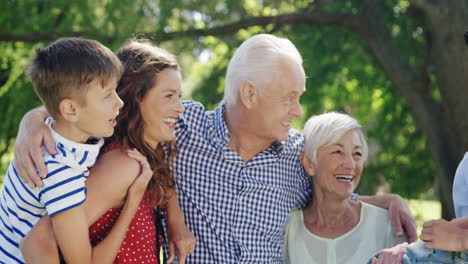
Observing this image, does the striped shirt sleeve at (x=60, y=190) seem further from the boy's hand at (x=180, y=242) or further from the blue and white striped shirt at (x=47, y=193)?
the boy's hand at (x=180, y=242)

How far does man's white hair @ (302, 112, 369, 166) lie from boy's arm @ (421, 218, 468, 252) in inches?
35.7

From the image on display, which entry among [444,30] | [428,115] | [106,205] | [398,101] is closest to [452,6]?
[444,30]

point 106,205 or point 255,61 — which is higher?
point 255,61

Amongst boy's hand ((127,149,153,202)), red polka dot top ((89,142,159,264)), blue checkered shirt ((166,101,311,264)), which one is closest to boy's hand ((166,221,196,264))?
red polka dot top ((89,142,159,264))

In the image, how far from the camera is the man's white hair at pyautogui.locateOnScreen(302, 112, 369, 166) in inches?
109

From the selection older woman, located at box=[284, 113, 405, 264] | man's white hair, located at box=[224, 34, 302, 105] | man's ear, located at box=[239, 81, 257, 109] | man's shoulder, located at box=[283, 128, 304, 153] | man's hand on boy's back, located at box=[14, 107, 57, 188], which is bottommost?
older woman, located at box=[284, 113, 405, 264]

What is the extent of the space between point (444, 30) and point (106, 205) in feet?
12.3

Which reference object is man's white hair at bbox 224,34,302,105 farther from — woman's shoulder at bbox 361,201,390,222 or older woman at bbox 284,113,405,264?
woman's shoulder at bbox 361,201,390,222

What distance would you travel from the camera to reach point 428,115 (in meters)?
5.08

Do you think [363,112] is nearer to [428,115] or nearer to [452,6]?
[428,115]

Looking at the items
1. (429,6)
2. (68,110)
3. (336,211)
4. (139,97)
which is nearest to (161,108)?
(139,97)

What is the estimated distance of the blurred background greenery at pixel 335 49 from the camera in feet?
15.8

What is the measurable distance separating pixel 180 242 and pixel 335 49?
3868 mm

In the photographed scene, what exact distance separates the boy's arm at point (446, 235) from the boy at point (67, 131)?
1221 mm
